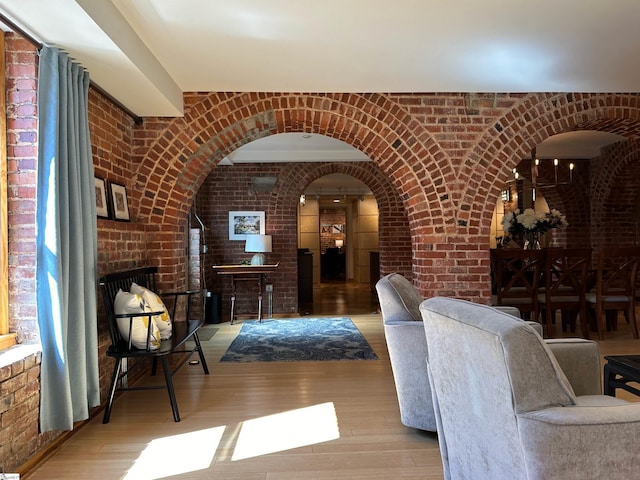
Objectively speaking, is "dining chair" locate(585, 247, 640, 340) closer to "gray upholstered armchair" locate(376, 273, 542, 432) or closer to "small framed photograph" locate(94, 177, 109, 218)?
"gray upholstered armchair" locate(376, 273, 542, 432)

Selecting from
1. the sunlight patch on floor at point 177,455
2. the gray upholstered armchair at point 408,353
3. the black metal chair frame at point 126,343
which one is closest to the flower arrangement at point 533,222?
the gray upholstered armchair at point 408,353

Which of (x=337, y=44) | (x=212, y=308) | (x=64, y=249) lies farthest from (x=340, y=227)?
(x=64, y=249)

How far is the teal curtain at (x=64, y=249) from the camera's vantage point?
2.56 m

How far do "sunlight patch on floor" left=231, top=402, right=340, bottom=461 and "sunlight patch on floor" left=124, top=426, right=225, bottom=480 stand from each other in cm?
17

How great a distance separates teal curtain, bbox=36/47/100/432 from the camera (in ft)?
8.39

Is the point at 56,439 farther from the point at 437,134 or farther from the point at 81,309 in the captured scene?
the point at 437,134

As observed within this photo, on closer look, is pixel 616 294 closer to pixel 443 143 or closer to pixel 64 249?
pixel 443 143

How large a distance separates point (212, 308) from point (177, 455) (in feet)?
15.2

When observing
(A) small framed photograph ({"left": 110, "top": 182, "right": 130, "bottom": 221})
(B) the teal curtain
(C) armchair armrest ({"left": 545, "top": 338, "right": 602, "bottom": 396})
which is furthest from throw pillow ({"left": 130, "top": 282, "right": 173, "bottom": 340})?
(C) armchair armrest ({"left": 545, "top": 338, "right": 602, "bottom": 396})

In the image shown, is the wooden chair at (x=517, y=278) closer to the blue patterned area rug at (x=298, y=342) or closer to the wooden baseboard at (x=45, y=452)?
the blue patterned area rug at (x=298, y=342)

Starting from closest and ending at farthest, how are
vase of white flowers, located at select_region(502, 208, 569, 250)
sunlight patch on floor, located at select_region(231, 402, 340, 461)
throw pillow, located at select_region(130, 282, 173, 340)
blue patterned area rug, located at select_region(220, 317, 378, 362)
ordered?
sunlight patch on floor, located at select_region(231, 402, 340, 461)
throw pillow, located at select_region(130, 282, 173, 340)
blue patterned area rug, located at select_region(220, 317, 378, 362)
vase of white flowers, located at select_region(502, 208, 569, 250)

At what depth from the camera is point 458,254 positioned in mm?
4586

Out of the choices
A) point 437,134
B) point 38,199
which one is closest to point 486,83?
point 437,134

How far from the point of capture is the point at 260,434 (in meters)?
2.86
